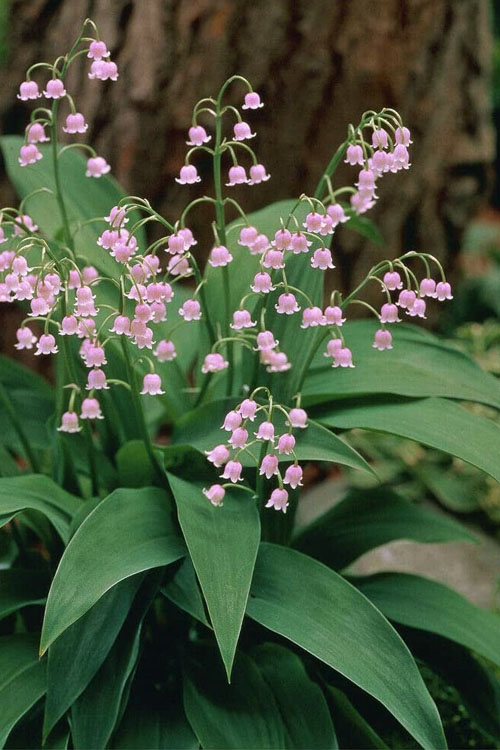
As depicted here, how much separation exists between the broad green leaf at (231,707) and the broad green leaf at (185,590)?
0.17 meters

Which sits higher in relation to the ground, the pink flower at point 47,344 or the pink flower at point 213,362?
the pink flower at point 47,344

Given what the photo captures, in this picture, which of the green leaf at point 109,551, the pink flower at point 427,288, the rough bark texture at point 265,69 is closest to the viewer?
the green leaf at point 109,551

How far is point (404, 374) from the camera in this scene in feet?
6.56

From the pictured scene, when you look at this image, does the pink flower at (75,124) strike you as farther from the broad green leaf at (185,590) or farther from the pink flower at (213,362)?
the broad green leaf at (185,590)

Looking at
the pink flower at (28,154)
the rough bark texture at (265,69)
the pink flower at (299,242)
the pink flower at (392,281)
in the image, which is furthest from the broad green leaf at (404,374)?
the rough bark texture at (265,69)

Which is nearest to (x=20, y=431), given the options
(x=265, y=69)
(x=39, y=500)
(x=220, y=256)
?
(x=39, y=500)

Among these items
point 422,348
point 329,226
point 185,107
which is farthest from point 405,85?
point 329,226

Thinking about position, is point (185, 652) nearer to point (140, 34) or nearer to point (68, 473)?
point (68, 473)

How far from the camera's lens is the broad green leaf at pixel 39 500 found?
5.57 ft

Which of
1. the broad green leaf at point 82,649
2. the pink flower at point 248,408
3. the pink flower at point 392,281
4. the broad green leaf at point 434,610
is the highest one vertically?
the pink flower at point 392,281

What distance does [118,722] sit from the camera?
1.83 m

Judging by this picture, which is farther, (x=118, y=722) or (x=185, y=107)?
(x=185, y=107)

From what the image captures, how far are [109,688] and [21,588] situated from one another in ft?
1.08

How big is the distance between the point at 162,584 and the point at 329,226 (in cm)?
82
